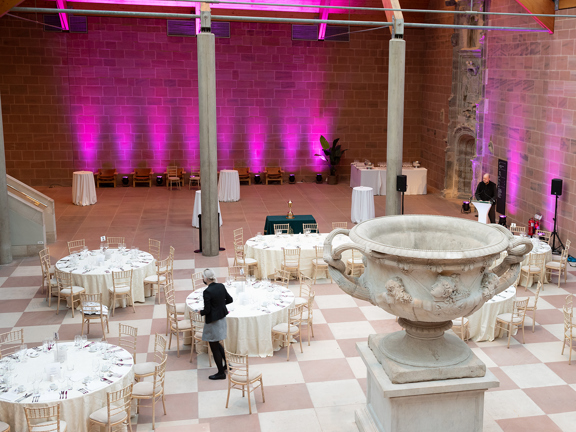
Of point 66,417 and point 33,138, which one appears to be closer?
point 66,417

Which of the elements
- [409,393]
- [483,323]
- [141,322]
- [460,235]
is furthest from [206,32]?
[409,393]

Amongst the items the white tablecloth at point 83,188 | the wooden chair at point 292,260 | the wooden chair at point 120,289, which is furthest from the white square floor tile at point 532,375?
the white tablecloth at point 83,188

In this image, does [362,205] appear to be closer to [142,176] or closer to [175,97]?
[175,97]

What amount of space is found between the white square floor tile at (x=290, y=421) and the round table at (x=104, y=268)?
4273 mm

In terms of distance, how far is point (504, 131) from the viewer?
53.8ft

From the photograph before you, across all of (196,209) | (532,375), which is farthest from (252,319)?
(196,209)

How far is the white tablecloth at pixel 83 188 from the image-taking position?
18.5m

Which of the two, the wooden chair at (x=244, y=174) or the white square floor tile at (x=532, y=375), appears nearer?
the white square floor tile at (x=532, y=375)

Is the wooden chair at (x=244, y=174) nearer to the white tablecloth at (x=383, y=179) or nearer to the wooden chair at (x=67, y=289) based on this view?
the white tablecloth at (x=383, y=179)

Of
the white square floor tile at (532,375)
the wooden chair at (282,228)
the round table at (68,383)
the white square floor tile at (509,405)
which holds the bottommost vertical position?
the white square floor tile at (509,405)

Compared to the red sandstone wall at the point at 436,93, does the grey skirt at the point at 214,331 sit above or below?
below

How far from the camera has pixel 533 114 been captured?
48.9ft

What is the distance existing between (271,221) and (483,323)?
5.90 metres

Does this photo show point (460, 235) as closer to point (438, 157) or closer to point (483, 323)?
point (483, 323)
